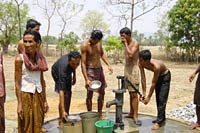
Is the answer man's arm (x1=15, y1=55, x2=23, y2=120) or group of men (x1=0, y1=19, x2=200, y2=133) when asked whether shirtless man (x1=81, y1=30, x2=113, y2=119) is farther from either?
man's arm (x1=15, y1=55, x2=23, y2=120)

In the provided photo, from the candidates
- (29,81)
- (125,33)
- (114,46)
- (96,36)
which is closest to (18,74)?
(29,81)

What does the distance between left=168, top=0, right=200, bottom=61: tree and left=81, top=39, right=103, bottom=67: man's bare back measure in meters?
14.6

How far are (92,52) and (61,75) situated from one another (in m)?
0.77

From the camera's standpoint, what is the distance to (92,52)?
3.56 metres

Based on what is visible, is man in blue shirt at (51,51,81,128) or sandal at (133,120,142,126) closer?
man in blue shirt at (51,51,81,128)

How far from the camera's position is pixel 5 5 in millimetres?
23125

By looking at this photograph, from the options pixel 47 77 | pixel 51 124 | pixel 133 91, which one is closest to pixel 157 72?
pixel 133 91

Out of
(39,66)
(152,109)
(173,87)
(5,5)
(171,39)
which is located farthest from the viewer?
(5,5)

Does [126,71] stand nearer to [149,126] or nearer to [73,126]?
[149,126]

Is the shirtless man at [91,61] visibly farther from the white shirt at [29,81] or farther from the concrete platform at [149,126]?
the white shirt at [29,81]

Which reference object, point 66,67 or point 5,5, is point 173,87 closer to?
point 66,67

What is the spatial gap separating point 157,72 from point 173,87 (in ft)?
19.0

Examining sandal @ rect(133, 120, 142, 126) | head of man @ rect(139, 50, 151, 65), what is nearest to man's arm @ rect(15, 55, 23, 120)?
head of man @ rect(139, 50, 151, 65)

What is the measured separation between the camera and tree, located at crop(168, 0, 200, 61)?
53.6ft
